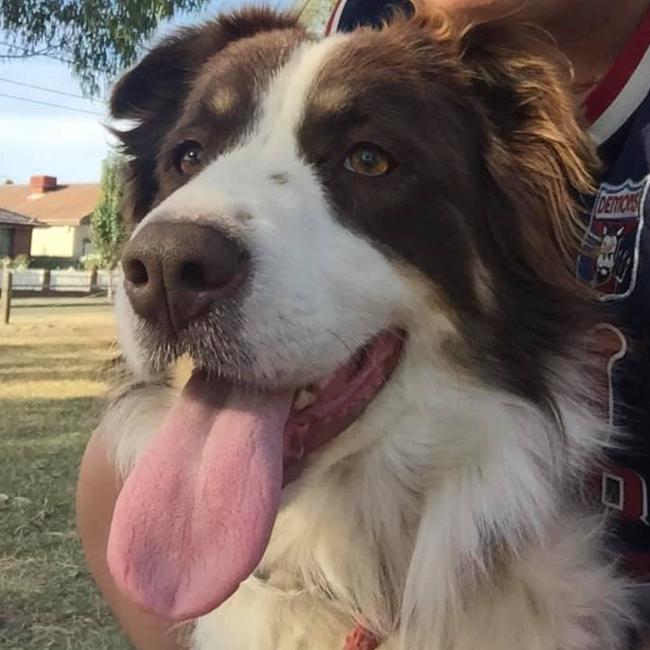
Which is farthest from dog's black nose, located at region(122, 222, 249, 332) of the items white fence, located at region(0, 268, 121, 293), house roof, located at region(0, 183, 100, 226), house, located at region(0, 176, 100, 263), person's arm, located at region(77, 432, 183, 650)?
house roof, located at region(0, 183, 100, 226)

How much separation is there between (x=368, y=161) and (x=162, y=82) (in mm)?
944

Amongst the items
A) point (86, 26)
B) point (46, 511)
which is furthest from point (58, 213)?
point (46, 511)

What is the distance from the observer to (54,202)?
6438 centimetres

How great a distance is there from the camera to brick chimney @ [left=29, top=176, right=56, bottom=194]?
2655 inches

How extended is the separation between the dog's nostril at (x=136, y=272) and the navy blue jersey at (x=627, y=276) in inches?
43.8

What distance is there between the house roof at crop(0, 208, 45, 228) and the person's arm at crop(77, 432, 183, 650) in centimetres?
5112

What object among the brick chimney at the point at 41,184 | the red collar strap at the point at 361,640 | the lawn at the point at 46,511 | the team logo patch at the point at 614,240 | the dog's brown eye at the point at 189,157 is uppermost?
the team logo patch at the point at 614,240

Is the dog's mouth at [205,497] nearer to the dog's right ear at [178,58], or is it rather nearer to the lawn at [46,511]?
the lawn at [46,511]

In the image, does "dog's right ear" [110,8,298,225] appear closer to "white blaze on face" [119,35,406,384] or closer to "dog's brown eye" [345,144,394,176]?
"white blaze on face" [119,35,406,384]

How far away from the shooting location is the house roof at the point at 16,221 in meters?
52.9

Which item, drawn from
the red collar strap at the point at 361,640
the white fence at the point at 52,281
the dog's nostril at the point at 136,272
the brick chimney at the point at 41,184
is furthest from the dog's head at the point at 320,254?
the brick chimney at the point at 41,184

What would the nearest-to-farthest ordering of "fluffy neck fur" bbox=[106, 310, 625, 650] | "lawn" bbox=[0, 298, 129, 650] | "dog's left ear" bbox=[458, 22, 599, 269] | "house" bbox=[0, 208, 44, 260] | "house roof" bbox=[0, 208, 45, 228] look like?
"fluffy neck fur" bbox=[106, 310, 625, 650] → "dog's left ear" bbox=[458, 22, 599, 269] → "lawn" bbox=[0, 298, 129, 650] → "house roof" bbox=[0, 208, 45, 228] → "house" bbox=[0, 208, 44, 260]

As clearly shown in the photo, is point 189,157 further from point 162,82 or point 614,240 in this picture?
point 614,240

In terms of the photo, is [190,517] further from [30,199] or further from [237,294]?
[30,199]
